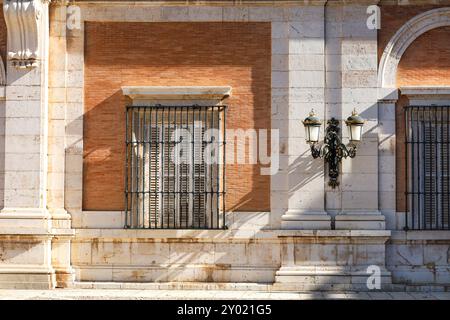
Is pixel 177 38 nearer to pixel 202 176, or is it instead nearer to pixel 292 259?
pixel 202 176

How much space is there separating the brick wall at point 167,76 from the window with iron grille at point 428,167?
2456 millimetres

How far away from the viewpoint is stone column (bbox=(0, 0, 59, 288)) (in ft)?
48.2

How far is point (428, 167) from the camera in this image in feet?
49.3

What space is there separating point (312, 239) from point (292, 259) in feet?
1.52

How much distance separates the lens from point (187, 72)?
15.1 metres

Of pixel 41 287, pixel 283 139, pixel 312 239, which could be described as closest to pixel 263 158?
pixel 283 139

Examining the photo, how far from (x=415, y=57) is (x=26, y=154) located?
6.61 m

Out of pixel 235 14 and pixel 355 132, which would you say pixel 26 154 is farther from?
pixel 355 132

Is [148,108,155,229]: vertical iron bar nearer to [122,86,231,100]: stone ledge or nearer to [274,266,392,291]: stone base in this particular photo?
[122,86,231,100]: stone ledge

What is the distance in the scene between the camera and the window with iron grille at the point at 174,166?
1498 cm

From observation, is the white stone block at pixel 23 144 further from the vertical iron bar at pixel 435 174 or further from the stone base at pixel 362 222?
the vertical iron bar at pixel 435 174

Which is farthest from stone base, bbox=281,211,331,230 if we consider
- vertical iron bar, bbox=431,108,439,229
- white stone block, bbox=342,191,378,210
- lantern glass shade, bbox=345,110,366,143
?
vertical iron bar, bbox=431,108,439,229

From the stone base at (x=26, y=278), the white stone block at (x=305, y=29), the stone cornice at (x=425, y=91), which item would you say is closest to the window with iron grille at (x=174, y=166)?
the stone base at (x=26, y=278)
